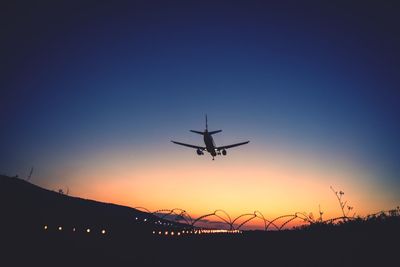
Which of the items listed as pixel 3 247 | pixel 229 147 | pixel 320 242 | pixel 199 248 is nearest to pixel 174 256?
pixel 199 248

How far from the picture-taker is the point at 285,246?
13930mm

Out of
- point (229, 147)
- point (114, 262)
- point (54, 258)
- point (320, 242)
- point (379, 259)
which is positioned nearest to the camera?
point (379, 259)

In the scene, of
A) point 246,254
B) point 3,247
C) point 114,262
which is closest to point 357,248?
point 246,254

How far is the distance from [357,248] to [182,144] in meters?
48.9

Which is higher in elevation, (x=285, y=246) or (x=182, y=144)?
(x=182, y=144)

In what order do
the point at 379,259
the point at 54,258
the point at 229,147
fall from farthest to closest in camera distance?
the point at 229,147 < the point at 54,258 < the point at 379,259

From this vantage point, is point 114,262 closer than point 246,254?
Yes

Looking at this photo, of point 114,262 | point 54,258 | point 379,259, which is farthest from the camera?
point 54,258

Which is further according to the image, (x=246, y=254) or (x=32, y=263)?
(x=246, y=254)

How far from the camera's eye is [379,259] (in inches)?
384

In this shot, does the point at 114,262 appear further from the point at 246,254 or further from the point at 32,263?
the point at 246,254

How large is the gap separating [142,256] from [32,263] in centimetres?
448

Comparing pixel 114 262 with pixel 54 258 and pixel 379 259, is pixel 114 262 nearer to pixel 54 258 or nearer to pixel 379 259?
pixel 54 258

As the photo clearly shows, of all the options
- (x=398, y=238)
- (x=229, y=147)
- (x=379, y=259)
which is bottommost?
(x=379, y=259)
